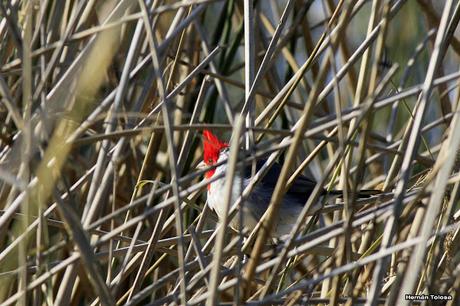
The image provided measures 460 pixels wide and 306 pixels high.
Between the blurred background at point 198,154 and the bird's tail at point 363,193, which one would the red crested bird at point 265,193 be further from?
the bird's tail at point 363,193

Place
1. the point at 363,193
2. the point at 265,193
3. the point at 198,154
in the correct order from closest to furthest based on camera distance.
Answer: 1. the point at 363,193
2. the point at 265,193
3. the point at 198,154

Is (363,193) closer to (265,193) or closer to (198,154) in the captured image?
(265,193)

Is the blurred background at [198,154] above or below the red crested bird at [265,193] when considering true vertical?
above

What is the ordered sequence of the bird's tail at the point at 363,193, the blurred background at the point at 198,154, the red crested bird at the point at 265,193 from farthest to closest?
Answer: the red crested bird at the point at 265,193
the bird's tail at the point at 363,193
the blurred background at the point at 198,154

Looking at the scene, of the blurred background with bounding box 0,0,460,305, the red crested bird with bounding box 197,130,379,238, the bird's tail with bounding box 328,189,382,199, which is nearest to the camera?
the blurred background with bounding box 0,0,460,305

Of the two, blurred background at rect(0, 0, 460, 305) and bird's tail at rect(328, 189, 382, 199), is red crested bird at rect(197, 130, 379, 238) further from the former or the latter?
bird's tail at rect(328, 189, 382, 199)

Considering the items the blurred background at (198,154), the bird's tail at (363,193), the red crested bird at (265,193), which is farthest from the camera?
the red crested bird at (265,193)

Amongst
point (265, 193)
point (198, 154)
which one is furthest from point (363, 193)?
point (198, 154)

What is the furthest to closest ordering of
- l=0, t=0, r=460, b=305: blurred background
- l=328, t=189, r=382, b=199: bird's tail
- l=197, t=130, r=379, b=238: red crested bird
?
l=197, t=130, r=379, b=238: red crested bird
l=328, t=189, r=382, b=199: bird's tail
l=0, t=0, r=460, b=305: blurred background

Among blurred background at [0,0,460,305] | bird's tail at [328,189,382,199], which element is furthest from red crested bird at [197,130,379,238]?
bird's tail at [328,189,382,199]

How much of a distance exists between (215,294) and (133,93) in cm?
195

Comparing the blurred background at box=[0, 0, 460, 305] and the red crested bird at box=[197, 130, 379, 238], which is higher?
the blurred background at box=[0, 0, 460, 305]

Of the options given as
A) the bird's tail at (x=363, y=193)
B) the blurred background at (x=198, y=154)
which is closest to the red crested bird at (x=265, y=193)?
the blurred background at (x=198, y=154)

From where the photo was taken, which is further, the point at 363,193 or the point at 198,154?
the point at 198,154
